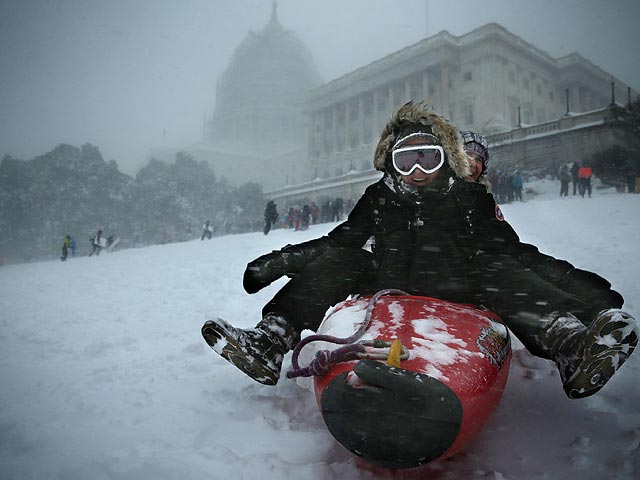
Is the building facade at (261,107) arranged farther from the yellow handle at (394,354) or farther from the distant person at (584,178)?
the yellow handle at (394,354)

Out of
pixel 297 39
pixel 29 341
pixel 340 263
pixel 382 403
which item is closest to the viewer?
pixel 382 403

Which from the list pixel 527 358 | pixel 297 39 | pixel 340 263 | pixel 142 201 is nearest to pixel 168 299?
pixel 340 263

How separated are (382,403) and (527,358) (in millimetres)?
1880

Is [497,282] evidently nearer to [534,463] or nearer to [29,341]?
[534,463]

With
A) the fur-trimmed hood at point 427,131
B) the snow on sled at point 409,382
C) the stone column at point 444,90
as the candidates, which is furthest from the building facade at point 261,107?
the snow on sled at point 409,382

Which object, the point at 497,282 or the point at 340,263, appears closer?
the point at 497,282

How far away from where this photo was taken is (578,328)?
6.21 feet

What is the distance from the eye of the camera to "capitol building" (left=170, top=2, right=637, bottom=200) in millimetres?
44031

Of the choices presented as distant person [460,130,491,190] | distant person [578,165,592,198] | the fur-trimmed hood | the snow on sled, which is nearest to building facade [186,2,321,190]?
distant person [578,165,592,198]

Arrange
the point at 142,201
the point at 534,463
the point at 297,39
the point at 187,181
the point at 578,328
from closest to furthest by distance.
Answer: the point at 534,463 < the point at 578,328 < the point at 142,201 < the point at 187,181 < the point at 297,39

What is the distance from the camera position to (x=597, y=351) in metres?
1.68

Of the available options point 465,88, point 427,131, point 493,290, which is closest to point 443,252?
point 493,290

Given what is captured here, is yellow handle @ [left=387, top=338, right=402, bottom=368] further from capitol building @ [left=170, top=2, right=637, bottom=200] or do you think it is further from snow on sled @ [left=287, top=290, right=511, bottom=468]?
capitol building @ [left=170, top=2, right=637, bottom=200]

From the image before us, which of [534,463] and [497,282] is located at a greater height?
[497,282]
